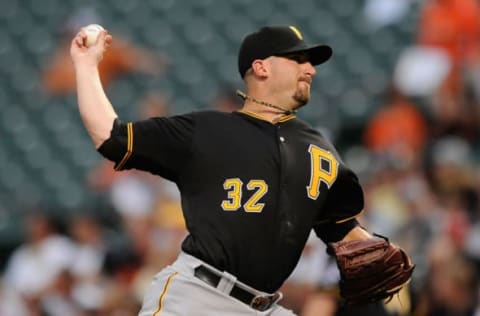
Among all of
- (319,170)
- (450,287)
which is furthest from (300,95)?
(450,287)

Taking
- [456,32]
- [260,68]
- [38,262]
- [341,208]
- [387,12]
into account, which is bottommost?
[38,262]

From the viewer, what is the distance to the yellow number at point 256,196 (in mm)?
3947

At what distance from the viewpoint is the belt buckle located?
3.97m

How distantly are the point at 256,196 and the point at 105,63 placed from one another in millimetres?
6691

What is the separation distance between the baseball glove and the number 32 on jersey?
0.27m

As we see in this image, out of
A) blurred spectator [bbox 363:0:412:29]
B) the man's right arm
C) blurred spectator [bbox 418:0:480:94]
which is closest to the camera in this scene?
the man's right arm

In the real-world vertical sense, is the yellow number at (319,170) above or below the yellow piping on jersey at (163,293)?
above

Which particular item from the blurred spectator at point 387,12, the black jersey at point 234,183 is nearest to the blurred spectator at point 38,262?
the blurred spectator at point 387,12

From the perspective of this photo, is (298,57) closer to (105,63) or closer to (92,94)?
(92,94)

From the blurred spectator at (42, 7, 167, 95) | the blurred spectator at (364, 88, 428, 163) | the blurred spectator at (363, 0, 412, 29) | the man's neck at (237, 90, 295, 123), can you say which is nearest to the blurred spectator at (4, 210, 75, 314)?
the blurred spectator at (42, 7, 167, 95)

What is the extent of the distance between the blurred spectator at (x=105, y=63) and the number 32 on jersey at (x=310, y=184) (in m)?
6.42

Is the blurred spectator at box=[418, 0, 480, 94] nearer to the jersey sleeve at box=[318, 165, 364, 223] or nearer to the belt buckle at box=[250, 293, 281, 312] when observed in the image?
the jersey sleeve at box=[318, 165, 364, 223]

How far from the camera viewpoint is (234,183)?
3961 millimetres

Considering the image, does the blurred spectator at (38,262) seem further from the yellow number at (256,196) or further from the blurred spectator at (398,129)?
the yellow number at (256,196)
